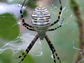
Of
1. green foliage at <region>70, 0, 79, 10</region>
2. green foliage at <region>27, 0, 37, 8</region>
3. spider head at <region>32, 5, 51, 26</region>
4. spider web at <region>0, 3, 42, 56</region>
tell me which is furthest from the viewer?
green foliage at <region>27, 0, 37, 8</region>

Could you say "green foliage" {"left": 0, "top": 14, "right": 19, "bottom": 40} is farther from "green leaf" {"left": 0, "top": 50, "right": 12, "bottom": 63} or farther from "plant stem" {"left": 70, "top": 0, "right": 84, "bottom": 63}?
"plant stem" {"left": 70, "top": 0, "right": 84, "bottom": 63}

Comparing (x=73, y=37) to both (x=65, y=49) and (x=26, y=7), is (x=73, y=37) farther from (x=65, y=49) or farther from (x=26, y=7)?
(x=26, y=7)

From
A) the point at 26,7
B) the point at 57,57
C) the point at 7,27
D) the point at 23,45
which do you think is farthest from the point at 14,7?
the point at 57,57

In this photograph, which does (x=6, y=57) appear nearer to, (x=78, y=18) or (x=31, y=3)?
(x=31, y=3)

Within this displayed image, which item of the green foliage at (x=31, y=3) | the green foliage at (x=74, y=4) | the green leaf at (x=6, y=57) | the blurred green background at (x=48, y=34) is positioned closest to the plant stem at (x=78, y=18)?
the green foliage at (x=74, y=4)

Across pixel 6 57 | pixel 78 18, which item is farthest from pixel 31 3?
pixel 6 57

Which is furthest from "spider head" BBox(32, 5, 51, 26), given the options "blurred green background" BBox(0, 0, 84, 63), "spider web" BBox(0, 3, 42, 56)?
"spider web" BBox(0, 3, 42, 56)
